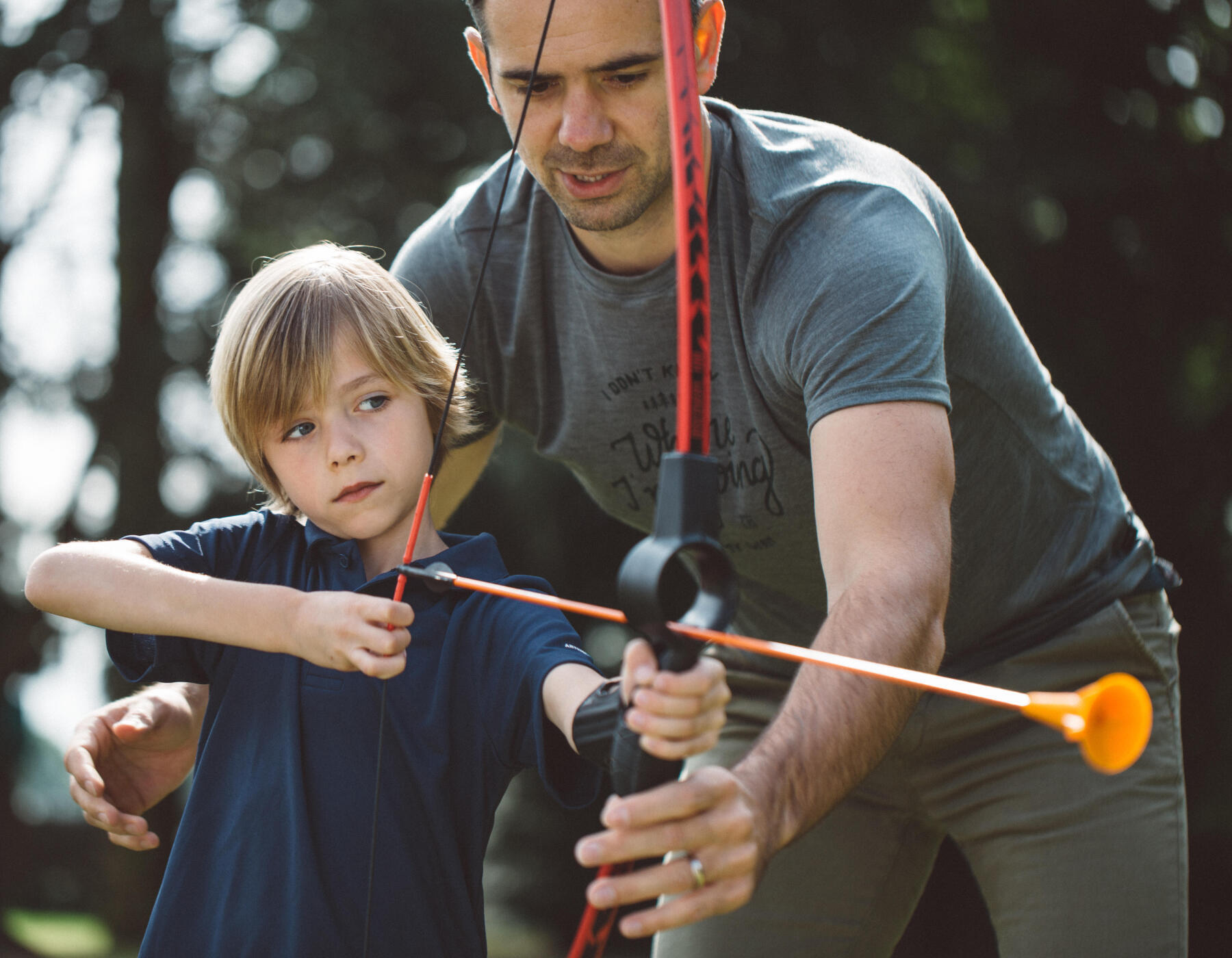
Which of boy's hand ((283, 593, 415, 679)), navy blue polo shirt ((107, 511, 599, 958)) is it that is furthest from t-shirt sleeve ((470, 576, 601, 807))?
boy's hand ((283, 593, 415, 679))

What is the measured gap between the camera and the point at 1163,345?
4.95m

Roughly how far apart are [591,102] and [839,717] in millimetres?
950

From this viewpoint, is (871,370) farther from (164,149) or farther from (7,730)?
(7,730)

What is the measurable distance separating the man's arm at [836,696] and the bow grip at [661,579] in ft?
0.28

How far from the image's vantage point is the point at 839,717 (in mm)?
1239

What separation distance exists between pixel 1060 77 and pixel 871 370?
4187 mm

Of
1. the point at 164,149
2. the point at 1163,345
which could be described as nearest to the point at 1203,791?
the point at 1163,345

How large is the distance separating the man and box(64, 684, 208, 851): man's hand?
25.9 inches

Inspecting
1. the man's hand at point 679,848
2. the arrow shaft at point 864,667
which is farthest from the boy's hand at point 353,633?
the man's hand at point 679,848

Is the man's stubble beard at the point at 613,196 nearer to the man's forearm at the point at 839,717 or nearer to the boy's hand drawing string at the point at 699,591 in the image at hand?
the boy's hand drawing string at the point at 699,591

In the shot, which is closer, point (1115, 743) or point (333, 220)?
point (1115, 743)

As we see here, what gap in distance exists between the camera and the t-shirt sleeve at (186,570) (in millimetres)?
1497

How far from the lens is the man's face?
1633 millimetres

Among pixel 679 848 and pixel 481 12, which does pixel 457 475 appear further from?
pixel 679 848
